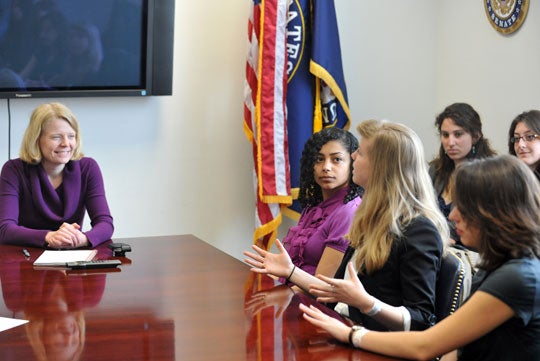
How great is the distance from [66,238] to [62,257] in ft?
0.86

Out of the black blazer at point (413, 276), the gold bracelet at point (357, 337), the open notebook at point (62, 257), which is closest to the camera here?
the gold bracelet at point (357, 337)

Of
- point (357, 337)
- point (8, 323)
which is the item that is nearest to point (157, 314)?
point (8, 323)

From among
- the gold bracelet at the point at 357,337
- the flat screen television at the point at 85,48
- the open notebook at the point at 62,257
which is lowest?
the open notebook at the point at 62,257

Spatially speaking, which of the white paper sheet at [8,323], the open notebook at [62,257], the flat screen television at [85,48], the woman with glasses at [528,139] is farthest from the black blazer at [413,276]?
the flat screen television at [85,48]

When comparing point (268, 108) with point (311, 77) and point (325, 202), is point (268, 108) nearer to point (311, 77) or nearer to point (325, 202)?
point (311, 77)

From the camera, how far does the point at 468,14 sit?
482cm

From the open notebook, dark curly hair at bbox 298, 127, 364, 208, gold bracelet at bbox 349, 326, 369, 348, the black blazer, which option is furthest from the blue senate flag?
gold bracelet at bbox 349, 326, 369, 348

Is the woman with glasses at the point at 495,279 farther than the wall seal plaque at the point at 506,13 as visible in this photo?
No

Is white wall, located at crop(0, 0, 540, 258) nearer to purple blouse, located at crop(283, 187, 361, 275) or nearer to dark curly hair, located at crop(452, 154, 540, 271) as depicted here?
purple blouse, located at crop(283, 187, 361, 275)

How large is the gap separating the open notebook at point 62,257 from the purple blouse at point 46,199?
1.05ft

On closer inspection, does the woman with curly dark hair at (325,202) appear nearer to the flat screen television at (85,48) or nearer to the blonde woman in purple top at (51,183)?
the blonde woman in purple top at (51,183)

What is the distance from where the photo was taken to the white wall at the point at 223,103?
4656mm

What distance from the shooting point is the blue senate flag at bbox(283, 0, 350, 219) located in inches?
184

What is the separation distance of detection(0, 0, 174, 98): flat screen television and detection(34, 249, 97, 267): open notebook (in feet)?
5.47
